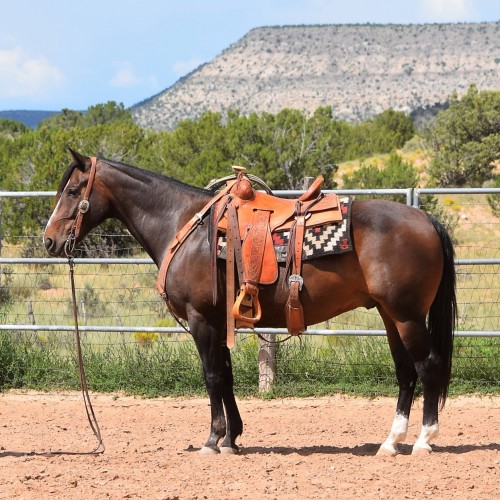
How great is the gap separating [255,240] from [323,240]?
1.46 feet

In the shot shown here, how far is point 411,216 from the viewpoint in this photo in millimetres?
6051

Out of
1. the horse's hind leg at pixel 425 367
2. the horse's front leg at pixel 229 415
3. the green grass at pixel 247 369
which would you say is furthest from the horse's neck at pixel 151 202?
the green grass at pixel 247 369

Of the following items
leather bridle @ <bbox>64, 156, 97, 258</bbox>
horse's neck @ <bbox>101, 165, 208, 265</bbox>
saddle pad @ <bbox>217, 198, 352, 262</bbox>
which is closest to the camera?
saddle pad @ <bbox>217, 198, 352, 262</bbox>

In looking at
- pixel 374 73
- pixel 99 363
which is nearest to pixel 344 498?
pixel 99 363

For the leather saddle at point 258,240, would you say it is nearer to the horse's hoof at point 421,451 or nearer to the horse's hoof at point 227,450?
the horse's hoof at point 227,450

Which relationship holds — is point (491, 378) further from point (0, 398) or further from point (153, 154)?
point (153, 154)

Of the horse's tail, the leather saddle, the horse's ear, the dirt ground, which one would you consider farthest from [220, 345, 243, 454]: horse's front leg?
the horse's ear

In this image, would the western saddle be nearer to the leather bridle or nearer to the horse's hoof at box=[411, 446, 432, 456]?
the leather bridle

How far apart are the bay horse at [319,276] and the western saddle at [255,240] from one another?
0.25ft

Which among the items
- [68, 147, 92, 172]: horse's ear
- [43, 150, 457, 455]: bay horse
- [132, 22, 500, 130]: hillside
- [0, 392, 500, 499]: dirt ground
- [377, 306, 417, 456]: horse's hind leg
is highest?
[132, 22, 500, 130]: hillside

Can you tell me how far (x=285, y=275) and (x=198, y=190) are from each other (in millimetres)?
977

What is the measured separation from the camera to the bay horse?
233 inches

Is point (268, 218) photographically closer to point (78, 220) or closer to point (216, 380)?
point (216, 380)

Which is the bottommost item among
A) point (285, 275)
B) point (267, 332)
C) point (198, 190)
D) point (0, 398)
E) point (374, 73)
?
point (0, 398)
